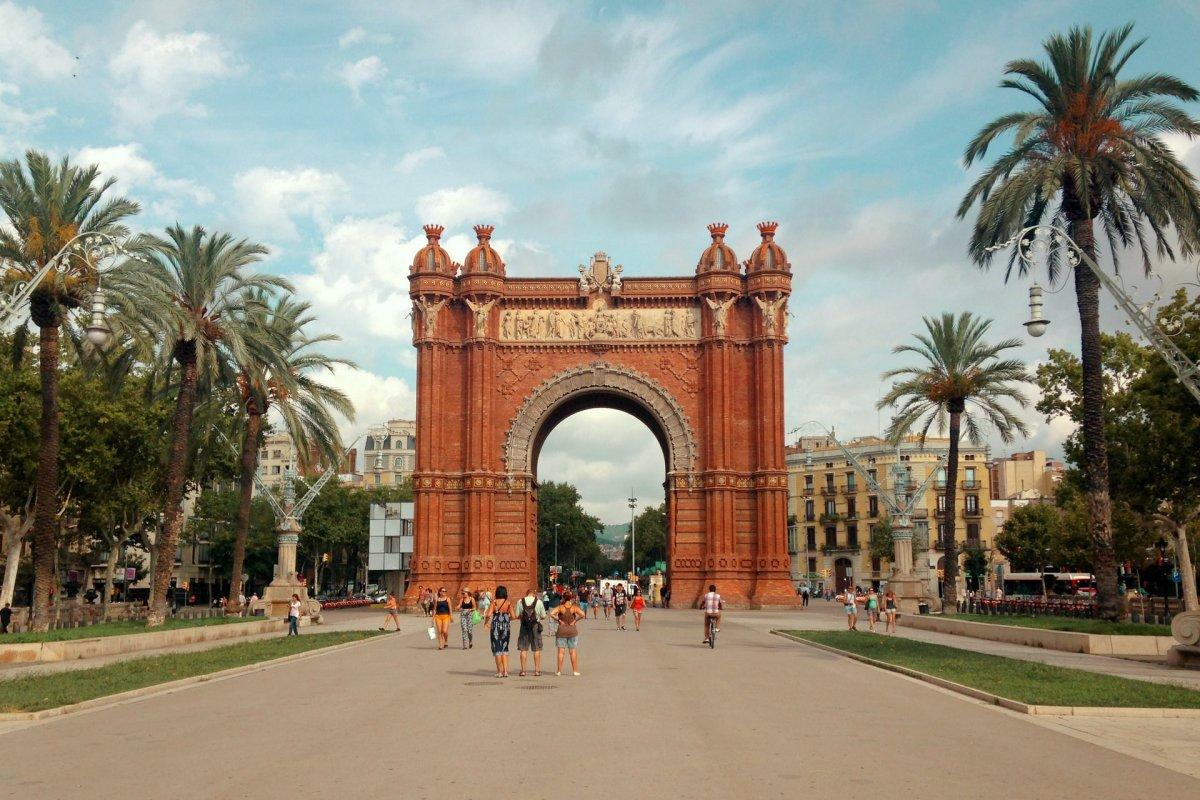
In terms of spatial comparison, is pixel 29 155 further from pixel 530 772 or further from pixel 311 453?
pixel 530 772

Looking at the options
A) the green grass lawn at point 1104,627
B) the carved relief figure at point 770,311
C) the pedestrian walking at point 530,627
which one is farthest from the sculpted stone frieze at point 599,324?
the pedestrian walking at point 530,627

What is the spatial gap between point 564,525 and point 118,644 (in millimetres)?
103191

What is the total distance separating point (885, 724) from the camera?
12375 millimetres

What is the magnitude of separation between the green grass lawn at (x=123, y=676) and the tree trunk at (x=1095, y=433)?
1904cm

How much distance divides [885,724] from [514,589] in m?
38.3

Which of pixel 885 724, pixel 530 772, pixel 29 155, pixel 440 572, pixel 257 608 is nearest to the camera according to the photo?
pixel 530 772

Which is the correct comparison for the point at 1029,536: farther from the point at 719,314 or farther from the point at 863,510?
the point at 719,314

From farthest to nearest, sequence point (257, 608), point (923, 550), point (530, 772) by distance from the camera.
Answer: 1. point (923, 550)
2. point (257, 608)
3. point (530, 772)

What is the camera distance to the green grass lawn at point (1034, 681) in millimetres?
14000

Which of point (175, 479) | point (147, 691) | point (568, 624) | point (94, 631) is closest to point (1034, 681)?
point (568, 624)

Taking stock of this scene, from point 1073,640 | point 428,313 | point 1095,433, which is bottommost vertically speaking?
point 1073,640

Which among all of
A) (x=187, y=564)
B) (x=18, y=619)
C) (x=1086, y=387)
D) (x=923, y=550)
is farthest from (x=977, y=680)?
(x=187, y=564)

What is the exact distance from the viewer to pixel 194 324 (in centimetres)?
3062

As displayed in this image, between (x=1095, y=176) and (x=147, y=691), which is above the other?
(x=1095, y=176)
